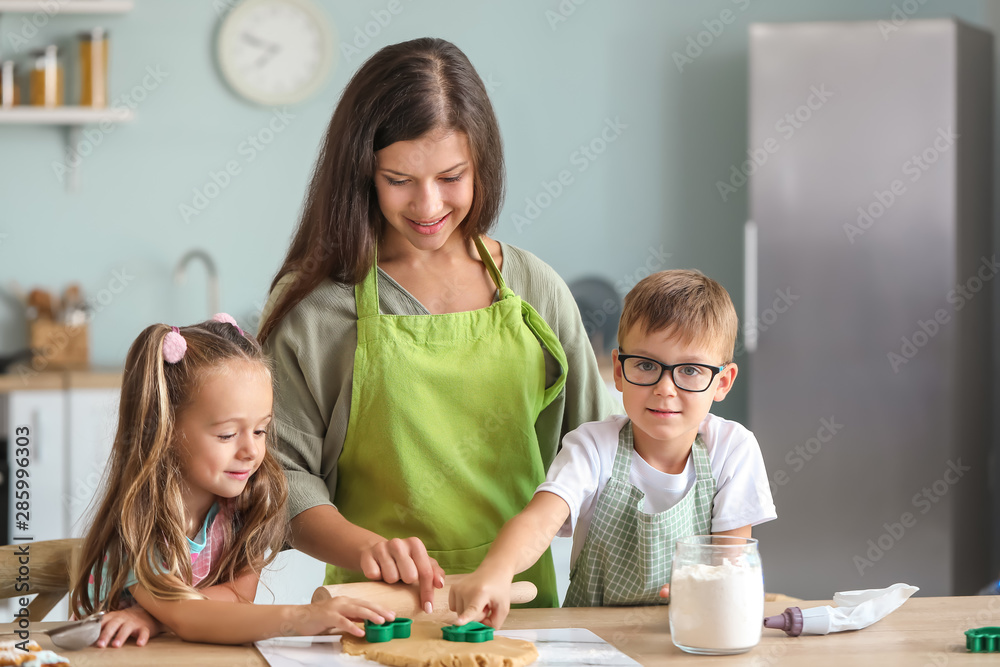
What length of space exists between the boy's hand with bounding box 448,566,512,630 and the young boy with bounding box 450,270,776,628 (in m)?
0.08

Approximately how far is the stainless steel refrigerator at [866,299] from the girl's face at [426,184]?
226cm

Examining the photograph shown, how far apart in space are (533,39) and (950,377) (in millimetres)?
1869

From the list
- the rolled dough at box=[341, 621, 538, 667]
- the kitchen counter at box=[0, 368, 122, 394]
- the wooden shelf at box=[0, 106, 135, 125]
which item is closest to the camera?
the rolled dough at box=[341, 621, 538, 667]

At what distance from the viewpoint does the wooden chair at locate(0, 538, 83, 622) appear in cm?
114

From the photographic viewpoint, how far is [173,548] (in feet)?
3.40

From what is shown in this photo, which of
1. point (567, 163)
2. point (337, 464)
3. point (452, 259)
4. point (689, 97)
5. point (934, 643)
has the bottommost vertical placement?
point (934, 643)

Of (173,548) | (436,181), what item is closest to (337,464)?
(173,548)

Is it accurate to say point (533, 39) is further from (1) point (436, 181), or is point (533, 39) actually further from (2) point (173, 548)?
(2) point (173, 548)

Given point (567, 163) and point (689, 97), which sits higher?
point (689, 97)

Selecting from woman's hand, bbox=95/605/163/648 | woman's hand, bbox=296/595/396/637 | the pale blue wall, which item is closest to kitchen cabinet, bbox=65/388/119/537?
the pale blue wall

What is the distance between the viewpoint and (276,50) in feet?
11.6

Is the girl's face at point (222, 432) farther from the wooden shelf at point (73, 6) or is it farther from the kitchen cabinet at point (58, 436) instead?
the wooden shelf at point (73, 6)

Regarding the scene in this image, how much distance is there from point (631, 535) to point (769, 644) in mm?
237

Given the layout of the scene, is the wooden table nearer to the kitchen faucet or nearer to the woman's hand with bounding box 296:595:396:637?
the woman's hand with bounding box 296:595:396:637
